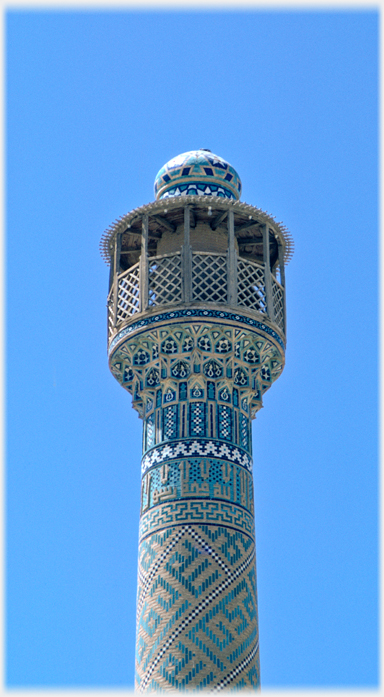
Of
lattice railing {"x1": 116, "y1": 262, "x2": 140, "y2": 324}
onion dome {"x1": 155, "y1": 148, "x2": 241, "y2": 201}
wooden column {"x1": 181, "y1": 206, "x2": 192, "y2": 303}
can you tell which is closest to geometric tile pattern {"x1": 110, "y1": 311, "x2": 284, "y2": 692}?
wooden column {"x1": 181, "y1": 206, "x2": 192, "y2": 303}

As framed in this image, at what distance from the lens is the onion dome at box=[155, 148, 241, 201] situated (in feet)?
49.3

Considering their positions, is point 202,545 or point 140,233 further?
point 140,233

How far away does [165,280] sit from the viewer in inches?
554

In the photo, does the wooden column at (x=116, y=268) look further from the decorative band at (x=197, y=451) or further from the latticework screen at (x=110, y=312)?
the decorative band at (x=197, y=451)

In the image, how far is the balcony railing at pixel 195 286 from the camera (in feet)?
45.8

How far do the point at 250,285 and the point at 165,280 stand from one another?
0.96 meters

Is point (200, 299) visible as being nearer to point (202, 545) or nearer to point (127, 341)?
point (127, 341)

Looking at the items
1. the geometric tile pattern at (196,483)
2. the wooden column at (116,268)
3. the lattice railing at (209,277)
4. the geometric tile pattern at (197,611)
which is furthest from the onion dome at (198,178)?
the geometric tile pattern at (197,611)

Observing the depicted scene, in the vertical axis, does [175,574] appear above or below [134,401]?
below

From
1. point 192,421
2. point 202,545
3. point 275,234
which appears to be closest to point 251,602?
point 202,545

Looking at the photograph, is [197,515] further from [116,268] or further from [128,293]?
[116,268]

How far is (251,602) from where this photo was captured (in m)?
12.9

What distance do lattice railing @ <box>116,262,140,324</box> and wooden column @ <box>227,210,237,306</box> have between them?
104 cm

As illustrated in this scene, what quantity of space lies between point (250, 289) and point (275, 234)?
2.69 ft
